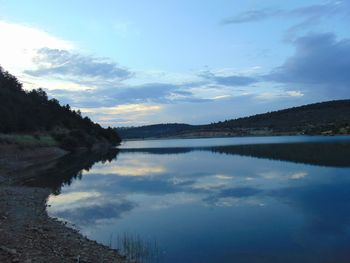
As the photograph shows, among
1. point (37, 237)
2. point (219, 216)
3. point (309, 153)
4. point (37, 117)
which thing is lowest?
point (219, 216)

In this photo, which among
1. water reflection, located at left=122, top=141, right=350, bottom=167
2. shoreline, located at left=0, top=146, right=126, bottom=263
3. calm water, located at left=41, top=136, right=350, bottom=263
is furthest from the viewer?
water reflection, located at left=122, top=141, right=350, bottom=167

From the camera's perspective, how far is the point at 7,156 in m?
50.7

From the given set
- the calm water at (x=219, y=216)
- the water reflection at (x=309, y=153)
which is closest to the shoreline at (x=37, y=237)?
the calm water at (x=219, y=216)

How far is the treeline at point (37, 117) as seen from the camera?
74312 mm

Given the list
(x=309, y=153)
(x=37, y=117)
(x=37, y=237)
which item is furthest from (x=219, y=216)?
(x=37, y=117)

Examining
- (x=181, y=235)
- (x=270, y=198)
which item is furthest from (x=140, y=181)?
(x=181, y=235)

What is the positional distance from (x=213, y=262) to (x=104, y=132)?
139m

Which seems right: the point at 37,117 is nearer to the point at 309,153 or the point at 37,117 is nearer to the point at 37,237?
the point at 309,153

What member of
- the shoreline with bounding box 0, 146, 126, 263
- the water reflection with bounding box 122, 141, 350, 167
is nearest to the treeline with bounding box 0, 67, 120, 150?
the water reflection with bounding box 122, 141, 350, 167

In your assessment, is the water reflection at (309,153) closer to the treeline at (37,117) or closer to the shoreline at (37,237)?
the shoreline at (37,237)

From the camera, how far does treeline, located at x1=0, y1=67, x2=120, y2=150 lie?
74312mm

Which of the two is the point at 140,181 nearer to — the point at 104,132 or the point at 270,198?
the point at 270,198

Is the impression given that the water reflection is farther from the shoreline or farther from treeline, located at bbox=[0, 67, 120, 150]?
treeline, located at bbox=[0, 67, 120, 150]

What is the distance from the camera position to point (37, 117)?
90.4 meters
